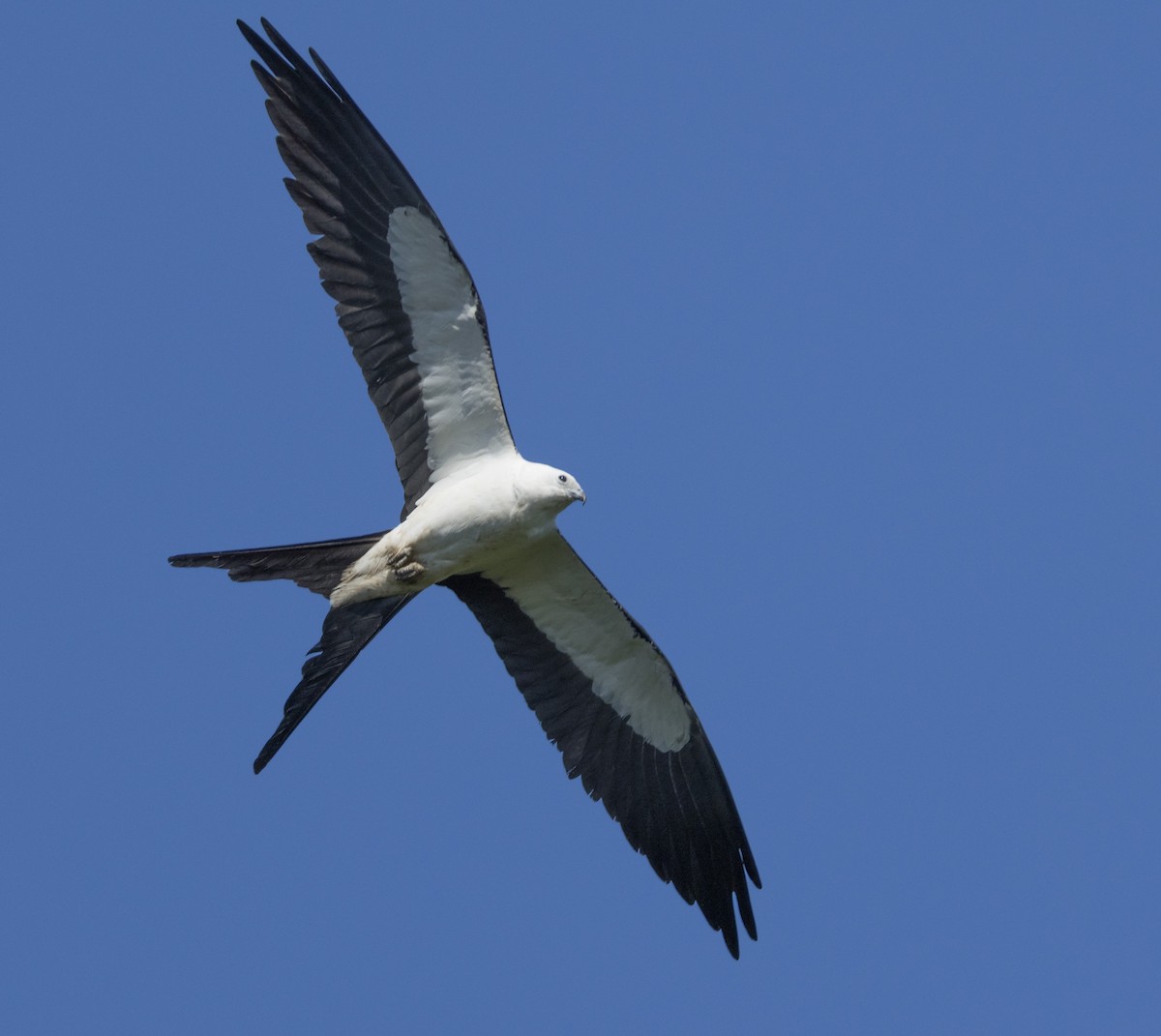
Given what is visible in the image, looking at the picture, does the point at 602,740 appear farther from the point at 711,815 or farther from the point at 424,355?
the point at 424,355

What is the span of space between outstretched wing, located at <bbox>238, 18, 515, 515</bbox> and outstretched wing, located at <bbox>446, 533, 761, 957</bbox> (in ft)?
5.45

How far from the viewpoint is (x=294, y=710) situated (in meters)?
9.81

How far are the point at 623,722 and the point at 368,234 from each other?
3.74 metres

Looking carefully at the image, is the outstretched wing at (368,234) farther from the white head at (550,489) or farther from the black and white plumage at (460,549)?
the white head at (550,489)

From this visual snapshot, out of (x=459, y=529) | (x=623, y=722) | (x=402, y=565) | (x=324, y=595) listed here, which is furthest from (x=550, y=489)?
(x=623, y=722)

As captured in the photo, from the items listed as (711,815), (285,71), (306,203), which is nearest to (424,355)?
(306,203)

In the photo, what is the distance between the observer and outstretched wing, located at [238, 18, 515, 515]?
33.1ft

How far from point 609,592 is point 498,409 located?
146 cm

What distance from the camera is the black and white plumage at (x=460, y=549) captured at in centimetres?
1013

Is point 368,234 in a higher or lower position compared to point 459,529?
higher

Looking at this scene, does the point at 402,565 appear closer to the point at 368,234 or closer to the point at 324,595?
the point at 324,595

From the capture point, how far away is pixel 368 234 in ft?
33.3

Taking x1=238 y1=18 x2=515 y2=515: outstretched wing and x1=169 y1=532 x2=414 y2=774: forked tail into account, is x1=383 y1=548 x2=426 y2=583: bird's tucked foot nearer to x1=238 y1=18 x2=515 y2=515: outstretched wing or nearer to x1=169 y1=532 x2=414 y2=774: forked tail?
x1=169 y1=532 x2=414 y2=774: forked tail

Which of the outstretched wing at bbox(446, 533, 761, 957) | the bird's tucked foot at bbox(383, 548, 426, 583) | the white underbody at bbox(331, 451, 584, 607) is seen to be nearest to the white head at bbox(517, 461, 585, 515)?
the white underbody at bbox(331, 451, 584, 607)
